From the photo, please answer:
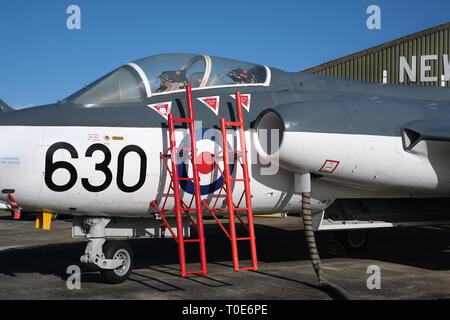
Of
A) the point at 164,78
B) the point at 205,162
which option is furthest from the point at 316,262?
the point at 164,78

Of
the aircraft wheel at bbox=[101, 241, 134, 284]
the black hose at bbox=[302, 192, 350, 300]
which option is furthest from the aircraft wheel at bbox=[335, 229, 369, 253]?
the aircraft wheel at bbox=[101, 241, 134, 284]

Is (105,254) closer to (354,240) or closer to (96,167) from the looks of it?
(96,167)

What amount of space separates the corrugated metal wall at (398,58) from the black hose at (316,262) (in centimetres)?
1231

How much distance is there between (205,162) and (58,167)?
1783 millimetres

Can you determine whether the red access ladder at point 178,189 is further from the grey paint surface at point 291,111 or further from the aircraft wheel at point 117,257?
the aircraft wheel at point 117,257

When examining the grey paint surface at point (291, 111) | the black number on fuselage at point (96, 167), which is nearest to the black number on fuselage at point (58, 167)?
the black number on fuselage at point (96, 167)

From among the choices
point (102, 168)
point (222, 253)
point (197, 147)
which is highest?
point (197, 147)

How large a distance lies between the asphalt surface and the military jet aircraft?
0.69 metres

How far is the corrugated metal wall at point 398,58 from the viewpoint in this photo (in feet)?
59.1

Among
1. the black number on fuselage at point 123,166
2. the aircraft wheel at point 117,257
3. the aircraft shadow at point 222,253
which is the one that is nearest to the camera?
the black number on fuselage at point 123,166

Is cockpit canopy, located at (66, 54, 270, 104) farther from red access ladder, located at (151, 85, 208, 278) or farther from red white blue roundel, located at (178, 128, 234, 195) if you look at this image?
red white blue roundel, located at (178, 128, 234, 195)

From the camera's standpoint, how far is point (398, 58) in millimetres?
19328

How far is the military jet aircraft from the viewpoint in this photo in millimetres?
6219
